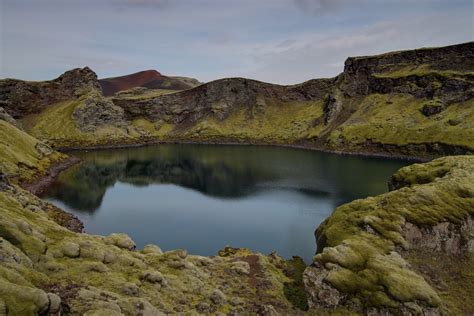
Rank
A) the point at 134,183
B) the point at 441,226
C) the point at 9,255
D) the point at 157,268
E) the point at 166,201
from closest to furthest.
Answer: the point at 9,255
the point at 157,268
the point at 441,226
the point at 166,201
the point at 134,183

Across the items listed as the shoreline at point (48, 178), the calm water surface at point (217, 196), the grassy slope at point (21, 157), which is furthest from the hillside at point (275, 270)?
the grassy slope at point (21, 157)

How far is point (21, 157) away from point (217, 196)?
7083 centimetres

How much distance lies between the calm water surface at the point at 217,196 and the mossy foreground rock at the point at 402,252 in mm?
18360

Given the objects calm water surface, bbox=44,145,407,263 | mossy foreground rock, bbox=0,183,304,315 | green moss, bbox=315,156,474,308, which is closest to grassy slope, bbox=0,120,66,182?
calm water surface, bbox=44,145,407,263

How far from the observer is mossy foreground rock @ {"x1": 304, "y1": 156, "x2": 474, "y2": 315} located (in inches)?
1500

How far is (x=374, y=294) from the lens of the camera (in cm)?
3822

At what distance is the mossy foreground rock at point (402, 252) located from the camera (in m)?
38.1

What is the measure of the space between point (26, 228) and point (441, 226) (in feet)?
160

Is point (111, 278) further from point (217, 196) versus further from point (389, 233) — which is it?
point (217, 196)

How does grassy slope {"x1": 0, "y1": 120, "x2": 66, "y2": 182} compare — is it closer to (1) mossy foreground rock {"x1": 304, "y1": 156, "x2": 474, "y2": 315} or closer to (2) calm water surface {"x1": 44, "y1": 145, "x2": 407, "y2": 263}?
(2) calm water surface {"x1": 44, "y1": 145, "x2": 407, "y2": 263}

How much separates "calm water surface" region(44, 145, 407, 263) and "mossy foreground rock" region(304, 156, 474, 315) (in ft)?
60.2

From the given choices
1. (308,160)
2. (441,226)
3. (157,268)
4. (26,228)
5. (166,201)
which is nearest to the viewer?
(26,228)

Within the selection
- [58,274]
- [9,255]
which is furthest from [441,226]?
[9,255]

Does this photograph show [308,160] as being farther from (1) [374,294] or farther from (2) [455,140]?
(1) [374,294]
